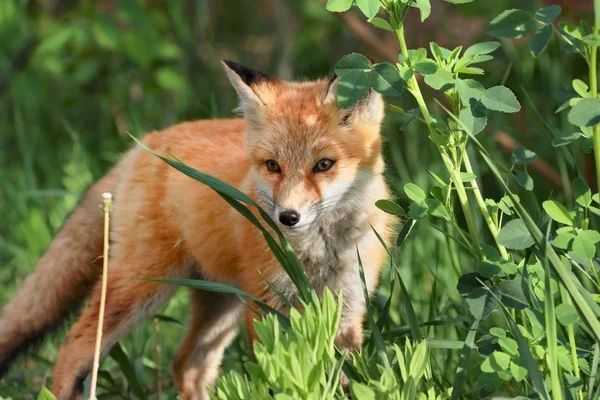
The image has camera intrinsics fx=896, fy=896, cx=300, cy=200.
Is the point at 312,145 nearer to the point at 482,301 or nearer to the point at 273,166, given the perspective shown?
the point at 273,166

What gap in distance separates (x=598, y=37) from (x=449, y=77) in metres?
0.42

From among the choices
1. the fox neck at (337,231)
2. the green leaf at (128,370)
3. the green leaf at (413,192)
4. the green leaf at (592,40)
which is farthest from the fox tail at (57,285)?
the green leaf at (592,40)

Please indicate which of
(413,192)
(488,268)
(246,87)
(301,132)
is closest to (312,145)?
(301,132)

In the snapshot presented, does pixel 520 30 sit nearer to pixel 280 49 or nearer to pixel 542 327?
pixel 542 327

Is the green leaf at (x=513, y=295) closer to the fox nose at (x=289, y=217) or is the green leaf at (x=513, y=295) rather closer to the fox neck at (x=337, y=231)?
the fox nose at (x=289, y=217)

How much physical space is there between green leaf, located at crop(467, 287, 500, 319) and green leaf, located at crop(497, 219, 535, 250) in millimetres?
155

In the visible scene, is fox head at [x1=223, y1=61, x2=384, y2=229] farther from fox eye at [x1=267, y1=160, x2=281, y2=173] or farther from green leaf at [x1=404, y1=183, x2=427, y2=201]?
green leaf at [x1=404, y1=183, x2=427, y2=201]

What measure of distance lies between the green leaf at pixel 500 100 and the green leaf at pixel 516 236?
33 centimetres

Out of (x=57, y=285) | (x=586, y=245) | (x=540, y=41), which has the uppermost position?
(x=540, y=41)

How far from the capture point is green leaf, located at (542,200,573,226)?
2.57 metres

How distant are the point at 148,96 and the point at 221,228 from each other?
3.75 meters

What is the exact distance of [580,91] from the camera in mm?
2486

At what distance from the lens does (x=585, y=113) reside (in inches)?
92.8

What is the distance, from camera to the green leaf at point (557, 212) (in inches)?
101
